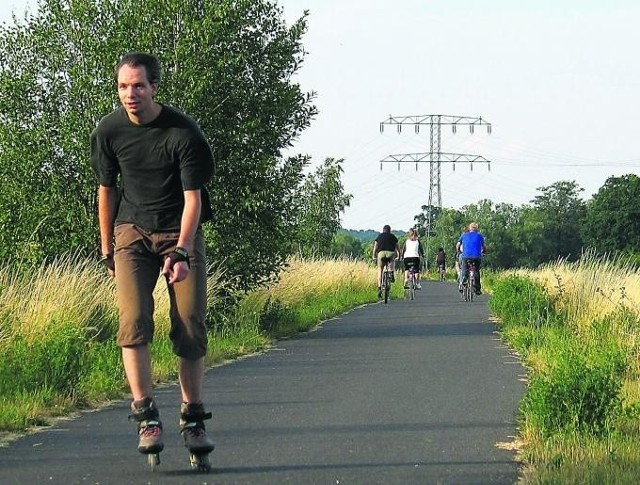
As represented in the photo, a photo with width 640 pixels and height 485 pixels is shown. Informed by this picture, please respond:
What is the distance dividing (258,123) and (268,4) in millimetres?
1989

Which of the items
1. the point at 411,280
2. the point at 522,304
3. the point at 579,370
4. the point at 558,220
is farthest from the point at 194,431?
the point at 558,220

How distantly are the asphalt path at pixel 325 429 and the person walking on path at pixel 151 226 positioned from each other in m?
0.40

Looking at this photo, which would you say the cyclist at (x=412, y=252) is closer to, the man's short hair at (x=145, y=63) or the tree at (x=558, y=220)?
the man's short hair at (x=145, y=63)

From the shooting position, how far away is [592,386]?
8.61 metres

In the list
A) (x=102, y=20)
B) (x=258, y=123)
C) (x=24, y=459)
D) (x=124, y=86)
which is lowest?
(x=24, y=459)

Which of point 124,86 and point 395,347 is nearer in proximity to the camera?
point 124,86

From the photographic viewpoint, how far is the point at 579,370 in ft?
29.2

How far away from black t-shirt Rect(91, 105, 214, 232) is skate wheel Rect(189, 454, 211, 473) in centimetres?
116

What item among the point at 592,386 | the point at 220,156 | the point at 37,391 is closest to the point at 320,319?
the point at 220,156

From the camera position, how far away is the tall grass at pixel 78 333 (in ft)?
34.4

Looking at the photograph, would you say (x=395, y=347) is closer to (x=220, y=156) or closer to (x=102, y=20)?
(x=220, y=156)

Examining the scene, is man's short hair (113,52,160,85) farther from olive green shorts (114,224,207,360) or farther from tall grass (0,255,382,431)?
tall grass (0,255,382,431)

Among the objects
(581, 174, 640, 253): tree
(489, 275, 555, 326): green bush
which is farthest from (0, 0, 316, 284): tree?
(581, 174, 640, 253): tree

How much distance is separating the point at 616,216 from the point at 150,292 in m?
129
